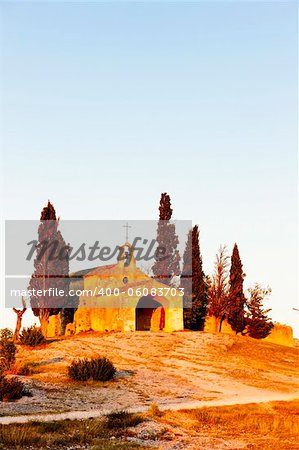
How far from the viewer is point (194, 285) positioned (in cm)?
4991

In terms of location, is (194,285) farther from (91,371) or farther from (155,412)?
(155,412)

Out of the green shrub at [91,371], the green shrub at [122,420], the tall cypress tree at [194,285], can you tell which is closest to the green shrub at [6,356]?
the green shrub at [91,371]

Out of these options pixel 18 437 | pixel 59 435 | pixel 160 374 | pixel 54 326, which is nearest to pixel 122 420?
pixel 59 435

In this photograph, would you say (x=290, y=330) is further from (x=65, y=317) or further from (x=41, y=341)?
(x=41, y=341)

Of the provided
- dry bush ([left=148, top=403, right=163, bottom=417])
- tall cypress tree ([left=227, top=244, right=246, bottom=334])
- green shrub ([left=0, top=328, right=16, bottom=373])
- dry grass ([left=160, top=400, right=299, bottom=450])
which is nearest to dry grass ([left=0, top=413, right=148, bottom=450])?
dry bush ([left=148, top=403, right=163, bottom=417])

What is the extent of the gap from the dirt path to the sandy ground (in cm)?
4

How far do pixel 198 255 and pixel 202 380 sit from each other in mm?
24297

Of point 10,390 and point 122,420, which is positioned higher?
point 122,420

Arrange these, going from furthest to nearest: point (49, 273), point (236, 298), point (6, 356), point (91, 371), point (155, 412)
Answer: point (236, 298) → point (49, 273) → point (6, 356) → point (91, 371) → point (155, 412)

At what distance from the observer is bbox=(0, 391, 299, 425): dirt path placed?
15.5m

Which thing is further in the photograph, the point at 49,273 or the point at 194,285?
the point at 194,285

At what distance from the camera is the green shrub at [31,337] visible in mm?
35562

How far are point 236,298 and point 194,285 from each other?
4706 millimetres

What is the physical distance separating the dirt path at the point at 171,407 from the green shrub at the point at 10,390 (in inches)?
126
